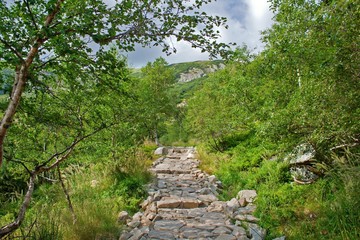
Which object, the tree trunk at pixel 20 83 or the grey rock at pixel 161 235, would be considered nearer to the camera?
the tree trunk at pixel 20 83

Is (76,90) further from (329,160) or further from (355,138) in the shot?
(329,160)

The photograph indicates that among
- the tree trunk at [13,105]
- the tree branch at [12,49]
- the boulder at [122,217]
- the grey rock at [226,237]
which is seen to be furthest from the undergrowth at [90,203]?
the tree branch at [12,49]

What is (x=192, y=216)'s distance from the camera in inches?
244

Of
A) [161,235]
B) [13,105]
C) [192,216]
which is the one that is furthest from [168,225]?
[13,105]

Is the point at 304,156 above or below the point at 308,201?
above

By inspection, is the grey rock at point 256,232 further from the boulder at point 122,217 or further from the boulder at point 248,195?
the boulder at point 122,217

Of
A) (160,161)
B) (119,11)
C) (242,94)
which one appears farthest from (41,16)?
(160,161)

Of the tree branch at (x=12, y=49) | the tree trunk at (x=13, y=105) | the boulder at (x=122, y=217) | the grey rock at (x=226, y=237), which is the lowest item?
the grey rock at (x=226, y=237)

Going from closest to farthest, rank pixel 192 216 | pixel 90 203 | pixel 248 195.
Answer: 1. pixel 90 203
2. pixel 192 216
3. pixel 248 195

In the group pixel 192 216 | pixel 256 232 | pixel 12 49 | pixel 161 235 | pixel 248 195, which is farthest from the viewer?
pixel 248 195

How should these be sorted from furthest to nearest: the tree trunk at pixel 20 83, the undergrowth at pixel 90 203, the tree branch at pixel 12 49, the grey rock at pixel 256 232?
1. the grey rock at pixel 256 232
2. the undergrowth at pixel 90 203
3. the tree trunk at pixel 20 83
4. the tree branch at pixel 12 49

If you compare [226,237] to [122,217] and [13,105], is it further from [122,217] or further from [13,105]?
[13,105]

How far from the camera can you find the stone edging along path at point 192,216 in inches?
195

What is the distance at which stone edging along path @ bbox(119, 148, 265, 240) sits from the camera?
4.95 m
